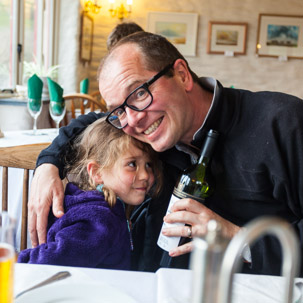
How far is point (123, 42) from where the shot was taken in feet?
4.25

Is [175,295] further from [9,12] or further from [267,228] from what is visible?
[9,12]

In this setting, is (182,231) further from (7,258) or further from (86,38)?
(86,38)

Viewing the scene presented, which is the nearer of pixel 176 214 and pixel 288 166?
pixel 176 214

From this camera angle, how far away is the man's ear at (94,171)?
1.31 m

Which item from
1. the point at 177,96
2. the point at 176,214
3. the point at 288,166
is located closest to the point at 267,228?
the point at 176,214

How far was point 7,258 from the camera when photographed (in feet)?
1.43

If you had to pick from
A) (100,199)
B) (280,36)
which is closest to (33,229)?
(100,199)

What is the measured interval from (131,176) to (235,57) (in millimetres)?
5978

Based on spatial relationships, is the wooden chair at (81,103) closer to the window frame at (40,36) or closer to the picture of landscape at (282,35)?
the window frame at (40,36)

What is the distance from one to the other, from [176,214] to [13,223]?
22.5 inches

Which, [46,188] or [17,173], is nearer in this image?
[46,188]

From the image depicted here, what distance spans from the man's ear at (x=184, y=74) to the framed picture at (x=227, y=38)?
18.6 ft

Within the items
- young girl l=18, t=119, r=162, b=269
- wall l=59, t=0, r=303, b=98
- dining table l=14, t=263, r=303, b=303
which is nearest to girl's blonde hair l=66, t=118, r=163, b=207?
young girl l=18, t=119, r=162, b=269

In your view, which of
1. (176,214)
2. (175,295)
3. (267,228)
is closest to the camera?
(267,228)
